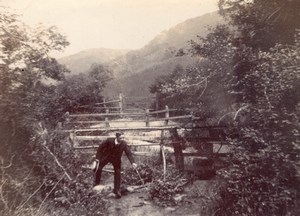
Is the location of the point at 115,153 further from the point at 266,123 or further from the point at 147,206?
the point at 266,123

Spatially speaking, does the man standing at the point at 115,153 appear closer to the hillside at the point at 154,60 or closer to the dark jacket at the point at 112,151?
the dark jacket at the point at 112,151

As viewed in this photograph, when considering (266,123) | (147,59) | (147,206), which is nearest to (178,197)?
(147,206)

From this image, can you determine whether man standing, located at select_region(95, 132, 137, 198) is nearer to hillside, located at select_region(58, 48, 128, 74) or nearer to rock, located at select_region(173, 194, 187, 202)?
rock, located at select_region(173, 194, 187, 202)

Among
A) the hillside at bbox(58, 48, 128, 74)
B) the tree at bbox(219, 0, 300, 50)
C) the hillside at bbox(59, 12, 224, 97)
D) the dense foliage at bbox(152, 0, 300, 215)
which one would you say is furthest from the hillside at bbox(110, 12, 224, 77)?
the dense foliage at bbox(152, 0, 300, 215)

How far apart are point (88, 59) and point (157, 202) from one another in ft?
156

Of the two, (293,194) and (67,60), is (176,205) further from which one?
(67,60)

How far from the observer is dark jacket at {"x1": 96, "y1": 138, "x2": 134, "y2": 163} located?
31.9 ft

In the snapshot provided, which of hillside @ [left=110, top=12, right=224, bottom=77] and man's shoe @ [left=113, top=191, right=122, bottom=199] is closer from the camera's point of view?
man's shoe @ [left=113, top=191, right=122, bottom=199]

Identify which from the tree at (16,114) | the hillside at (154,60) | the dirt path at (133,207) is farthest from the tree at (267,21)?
the hillside at (154,60)

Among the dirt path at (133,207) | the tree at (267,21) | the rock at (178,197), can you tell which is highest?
the tree at (267,21)

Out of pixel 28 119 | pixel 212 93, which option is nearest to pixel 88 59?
pixel 212 93

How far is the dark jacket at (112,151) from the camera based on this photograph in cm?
972

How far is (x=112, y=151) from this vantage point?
388 inches

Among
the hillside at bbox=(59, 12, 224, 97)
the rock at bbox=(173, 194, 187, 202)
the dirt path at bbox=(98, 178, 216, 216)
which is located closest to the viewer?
the dirt path at bbox=(98, 178, 216, 216)
